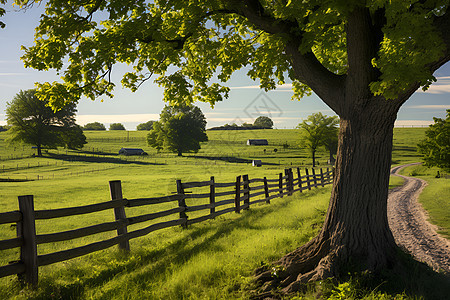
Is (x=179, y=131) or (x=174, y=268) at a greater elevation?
(x=179, y=131)

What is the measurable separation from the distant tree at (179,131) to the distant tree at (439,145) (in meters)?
43.7

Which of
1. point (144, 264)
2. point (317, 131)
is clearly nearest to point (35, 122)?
point (317, 131)

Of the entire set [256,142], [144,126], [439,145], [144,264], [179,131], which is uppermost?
[144,126]

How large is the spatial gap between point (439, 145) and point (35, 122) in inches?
2514

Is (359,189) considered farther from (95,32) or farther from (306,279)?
(95,32)

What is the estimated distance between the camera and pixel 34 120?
54469 mm

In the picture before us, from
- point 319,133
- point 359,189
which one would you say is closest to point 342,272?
point 359,189

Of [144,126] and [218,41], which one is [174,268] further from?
[144,126]

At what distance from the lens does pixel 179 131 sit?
64.2 meters

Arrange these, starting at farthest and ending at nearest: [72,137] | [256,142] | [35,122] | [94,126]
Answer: [94,126], [256,142], [72,137], [35,122]

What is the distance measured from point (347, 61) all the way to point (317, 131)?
51.9 m

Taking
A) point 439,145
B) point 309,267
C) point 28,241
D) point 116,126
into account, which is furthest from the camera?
point 116,126

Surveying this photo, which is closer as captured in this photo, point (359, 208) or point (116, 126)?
point (359, 208)

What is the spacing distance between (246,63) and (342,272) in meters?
5.31
